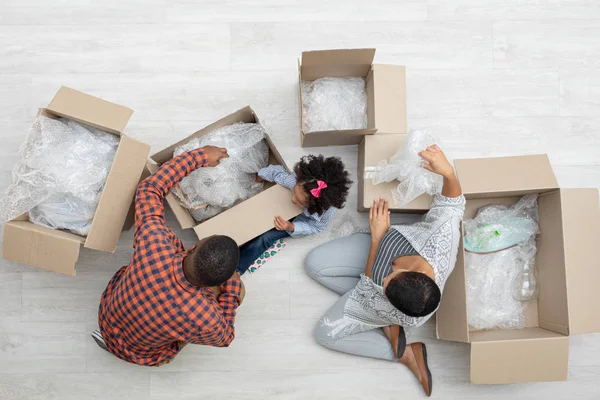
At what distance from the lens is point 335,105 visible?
1.63 metres

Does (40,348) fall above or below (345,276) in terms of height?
below

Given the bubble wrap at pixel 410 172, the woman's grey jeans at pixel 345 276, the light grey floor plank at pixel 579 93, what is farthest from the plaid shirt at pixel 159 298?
the light grey floor plank at pixel 579 93

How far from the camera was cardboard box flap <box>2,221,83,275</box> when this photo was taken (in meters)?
1.39

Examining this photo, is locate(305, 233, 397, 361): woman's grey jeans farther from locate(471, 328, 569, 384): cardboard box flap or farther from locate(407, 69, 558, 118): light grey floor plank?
locate(407, 69, 558, 118): light grey floor plank

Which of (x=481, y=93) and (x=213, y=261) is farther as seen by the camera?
(x=481, y=93)

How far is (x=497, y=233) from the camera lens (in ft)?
5.21

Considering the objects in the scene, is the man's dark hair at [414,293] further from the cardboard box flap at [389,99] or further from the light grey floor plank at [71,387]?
the light grey floor plank at [71,387]

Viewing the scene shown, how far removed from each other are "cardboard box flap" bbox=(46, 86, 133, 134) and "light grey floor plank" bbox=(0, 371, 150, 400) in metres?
0.97

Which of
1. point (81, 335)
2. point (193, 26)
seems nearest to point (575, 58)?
point (193, 26)

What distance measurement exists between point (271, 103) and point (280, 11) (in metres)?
0.37

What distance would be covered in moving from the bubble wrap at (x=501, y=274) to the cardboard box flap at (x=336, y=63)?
0.72 metres

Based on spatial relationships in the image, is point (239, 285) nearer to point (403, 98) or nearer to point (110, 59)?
point (403, 98)

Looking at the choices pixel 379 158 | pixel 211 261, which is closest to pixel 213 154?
pixel 211 261

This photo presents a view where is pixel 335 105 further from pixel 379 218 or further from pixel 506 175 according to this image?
pixel 506 175
